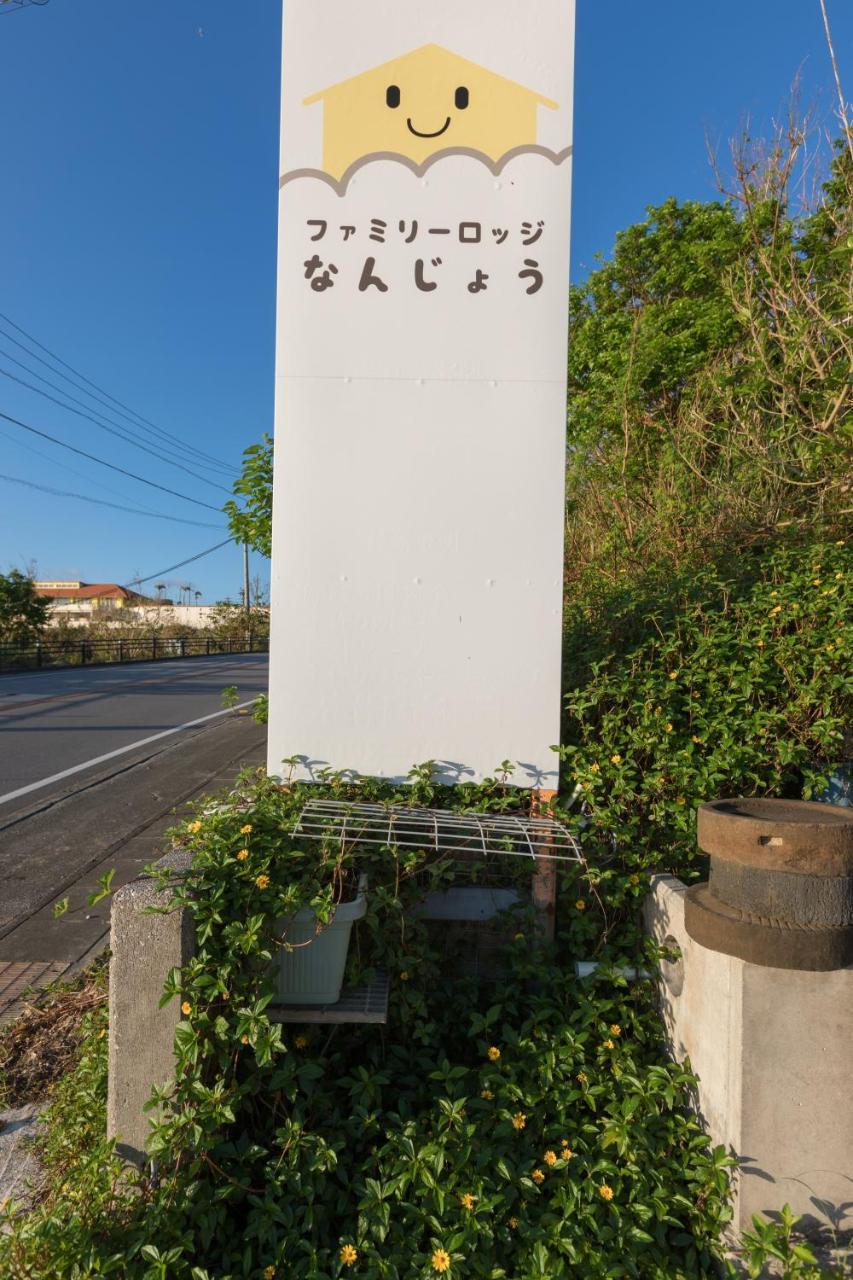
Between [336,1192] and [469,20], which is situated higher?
[469,20]

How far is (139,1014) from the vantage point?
1815 millimetres

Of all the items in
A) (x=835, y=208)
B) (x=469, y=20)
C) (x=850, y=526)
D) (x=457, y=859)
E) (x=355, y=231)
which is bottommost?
(x=457, y=859)

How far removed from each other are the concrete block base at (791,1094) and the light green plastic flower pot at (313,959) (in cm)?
119

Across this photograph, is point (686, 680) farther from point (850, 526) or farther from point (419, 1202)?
point (850, 526)

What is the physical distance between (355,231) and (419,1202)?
11.5ft

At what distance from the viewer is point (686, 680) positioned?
292 centimetres

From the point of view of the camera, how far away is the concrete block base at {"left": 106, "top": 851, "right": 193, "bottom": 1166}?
1812 mm

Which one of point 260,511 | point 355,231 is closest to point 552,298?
point 355,231

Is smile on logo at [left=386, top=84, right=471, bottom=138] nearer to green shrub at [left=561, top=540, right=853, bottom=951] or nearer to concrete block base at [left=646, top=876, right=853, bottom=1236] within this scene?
green shrub at [left=561, top=540, right=853, bottom=951]

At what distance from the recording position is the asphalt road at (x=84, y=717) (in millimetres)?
7051

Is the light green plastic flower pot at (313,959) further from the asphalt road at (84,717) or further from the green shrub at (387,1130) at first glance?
the asphalt road at (84,717)

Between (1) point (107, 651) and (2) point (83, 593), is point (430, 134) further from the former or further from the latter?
(2) point (83, 593)

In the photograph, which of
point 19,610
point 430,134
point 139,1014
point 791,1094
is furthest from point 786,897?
point 19,610

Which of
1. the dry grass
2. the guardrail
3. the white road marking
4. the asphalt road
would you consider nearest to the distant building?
the guardrail
